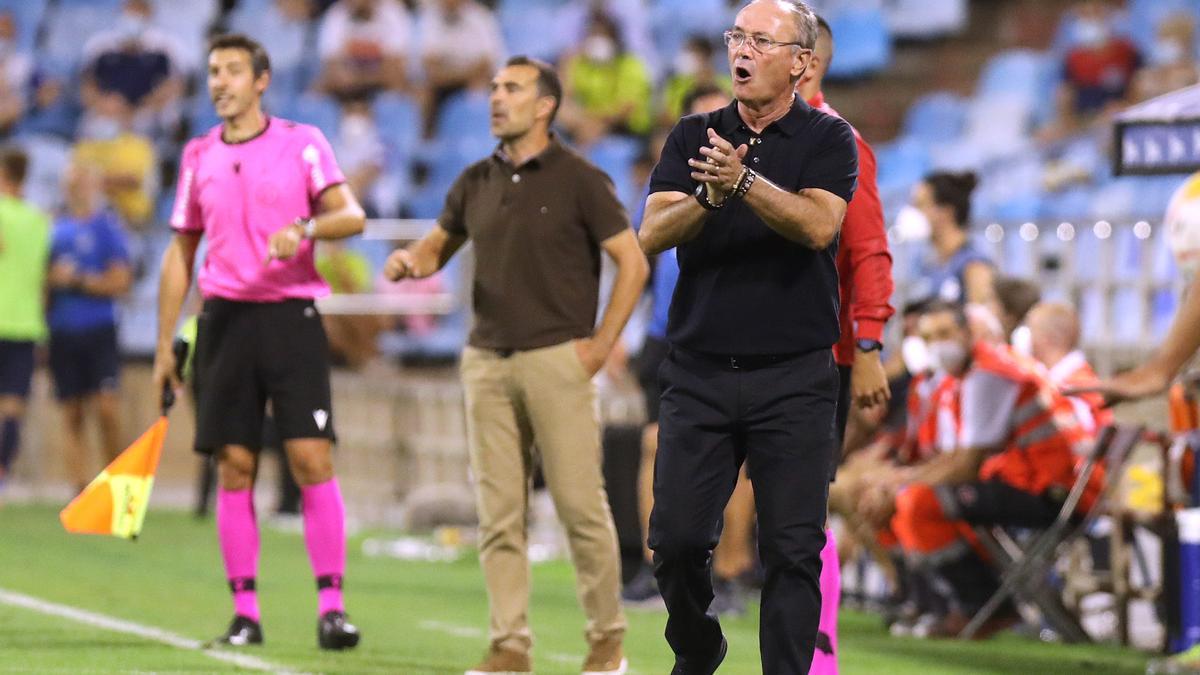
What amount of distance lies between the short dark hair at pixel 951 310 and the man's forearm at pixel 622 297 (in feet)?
8.01

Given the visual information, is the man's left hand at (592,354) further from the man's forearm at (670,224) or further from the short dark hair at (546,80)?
the man's forearm at (670,224)

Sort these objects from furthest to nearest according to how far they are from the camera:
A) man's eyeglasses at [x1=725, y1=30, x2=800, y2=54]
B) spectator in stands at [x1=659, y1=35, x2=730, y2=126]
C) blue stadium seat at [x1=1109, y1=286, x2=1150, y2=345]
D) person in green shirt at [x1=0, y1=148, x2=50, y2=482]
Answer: spectator in stands at [x1=659, y1=35, x2=730, y2=126]
person in green shirt at [x1=0, y1=148, x2=50, y2=482]
blue stadium seat at [x1=1109, y1=286, x2=1150, y2=345]
man's eyeglasses at [x1=725, y1=30, x2=800, y2=54]

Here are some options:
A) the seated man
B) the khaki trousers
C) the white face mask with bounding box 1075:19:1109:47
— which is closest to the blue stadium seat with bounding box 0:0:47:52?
the white face mask with bounding box 1075:19:1109:47

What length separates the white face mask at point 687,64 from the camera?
17531 mm

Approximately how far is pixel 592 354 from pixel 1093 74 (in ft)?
36.5

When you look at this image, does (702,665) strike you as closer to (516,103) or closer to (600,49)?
(516,103)

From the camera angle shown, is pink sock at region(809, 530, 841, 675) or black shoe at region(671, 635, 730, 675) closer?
black shoe at region(671, 635, 730, 675)

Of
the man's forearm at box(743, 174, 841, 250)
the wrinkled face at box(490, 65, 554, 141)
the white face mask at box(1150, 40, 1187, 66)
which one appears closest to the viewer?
the man's forearm at box(743, 174, 841, 250)

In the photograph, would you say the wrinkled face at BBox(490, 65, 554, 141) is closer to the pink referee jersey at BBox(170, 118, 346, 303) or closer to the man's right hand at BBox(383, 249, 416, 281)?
the man's right hand at BBox(383, 249, 416, 281)

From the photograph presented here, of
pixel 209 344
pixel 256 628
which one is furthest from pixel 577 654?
pixel 209 344

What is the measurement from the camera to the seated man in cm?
962

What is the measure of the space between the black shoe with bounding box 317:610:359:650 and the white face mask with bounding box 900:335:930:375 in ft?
10.8

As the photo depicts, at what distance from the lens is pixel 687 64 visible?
62.6 ft

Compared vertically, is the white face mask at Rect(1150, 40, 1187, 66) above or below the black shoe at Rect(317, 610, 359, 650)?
above
